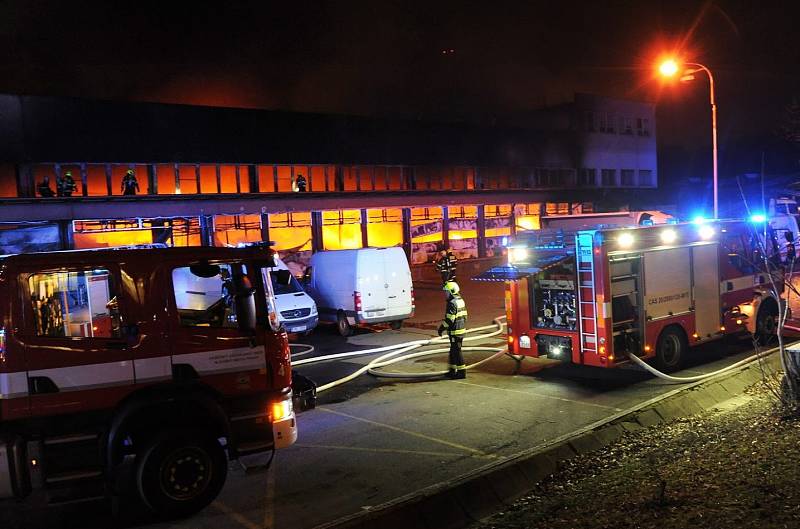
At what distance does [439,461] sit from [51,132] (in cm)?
2242

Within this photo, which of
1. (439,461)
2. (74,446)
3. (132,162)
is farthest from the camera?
(132,162)

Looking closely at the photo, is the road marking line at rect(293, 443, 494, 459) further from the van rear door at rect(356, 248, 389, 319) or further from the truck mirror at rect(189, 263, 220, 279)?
the van rear door at rect(356, 248, 389, 319)

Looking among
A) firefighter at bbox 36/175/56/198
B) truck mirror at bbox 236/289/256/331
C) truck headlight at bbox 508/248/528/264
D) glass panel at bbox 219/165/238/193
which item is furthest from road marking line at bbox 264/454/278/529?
glass panel at bbox 219/165/238/193

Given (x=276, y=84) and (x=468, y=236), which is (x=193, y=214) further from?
(x=468, y=236)

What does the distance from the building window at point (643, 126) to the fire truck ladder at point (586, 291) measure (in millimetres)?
44713

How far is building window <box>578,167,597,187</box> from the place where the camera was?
1796 inches

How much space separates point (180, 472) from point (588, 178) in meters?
43.2

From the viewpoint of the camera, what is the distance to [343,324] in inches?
684

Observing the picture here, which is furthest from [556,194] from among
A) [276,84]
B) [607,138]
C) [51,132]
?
[51,132]

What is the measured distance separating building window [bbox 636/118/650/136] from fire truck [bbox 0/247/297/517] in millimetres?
49724

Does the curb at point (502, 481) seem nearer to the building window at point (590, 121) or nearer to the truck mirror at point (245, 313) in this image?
the truck mirror at point (245, 313)

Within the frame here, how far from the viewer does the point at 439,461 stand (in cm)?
735

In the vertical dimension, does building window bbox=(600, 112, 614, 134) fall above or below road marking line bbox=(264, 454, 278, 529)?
above

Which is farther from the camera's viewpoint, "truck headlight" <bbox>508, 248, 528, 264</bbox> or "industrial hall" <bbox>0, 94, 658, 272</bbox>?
"industrial hall" <bbox>0, 94, 658, 272</bbox>
